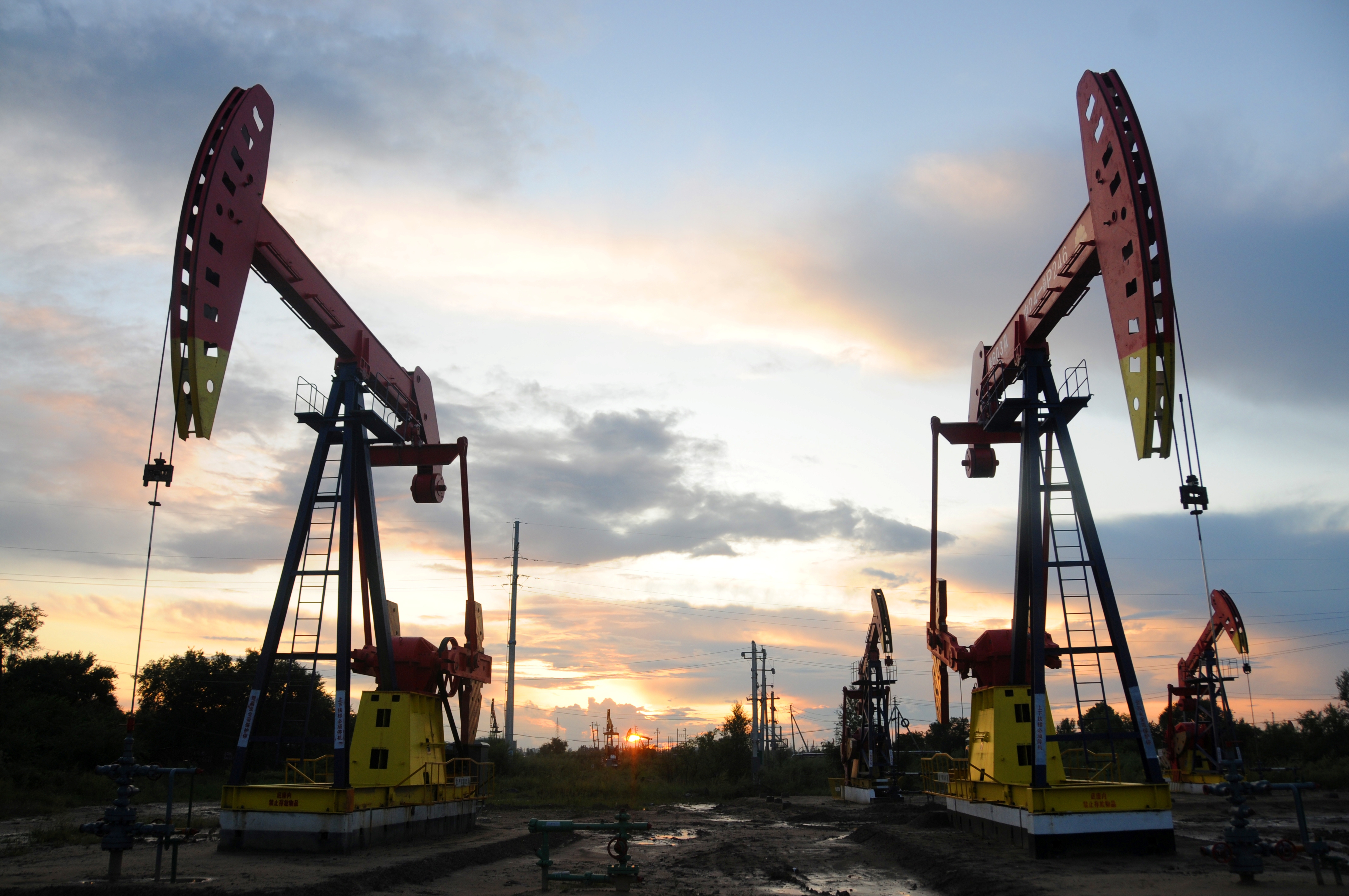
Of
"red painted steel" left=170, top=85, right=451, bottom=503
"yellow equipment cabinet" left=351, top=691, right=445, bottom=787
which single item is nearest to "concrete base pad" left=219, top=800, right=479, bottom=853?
"yellow equipment cabinet" left=351, top=691, right=445, bottom=787

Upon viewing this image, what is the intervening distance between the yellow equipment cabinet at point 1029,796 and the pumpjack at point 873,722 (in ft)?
32.9

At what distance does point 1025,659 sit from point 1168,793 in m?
2.97

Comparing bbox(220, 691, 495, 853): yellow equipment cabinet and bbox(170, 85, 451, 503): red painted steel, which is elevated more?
bbox(170, 85, 451, 503): red painted steel

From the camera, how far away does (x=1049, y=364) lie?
14.8 metres

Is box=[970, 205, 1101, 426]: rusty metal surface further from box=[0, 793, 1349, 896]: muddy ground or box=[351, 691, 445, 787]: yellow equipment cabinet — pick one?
box=[351, 691, 445, 787]: yellow equipment cabinet

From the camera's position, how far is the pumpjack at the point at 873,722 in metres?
27.2

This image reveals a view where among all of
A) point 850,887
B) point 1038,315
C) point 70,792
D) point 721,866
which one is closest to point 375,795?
point 721,866

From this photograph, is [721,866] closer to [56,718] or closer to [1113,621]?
[1113,621]

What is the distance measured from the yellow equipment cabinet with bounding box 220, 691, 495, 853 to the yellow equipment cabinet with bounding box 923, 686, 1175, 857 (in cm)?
940

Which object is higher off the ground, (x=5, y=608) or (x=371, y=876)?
(x=5, y=608)

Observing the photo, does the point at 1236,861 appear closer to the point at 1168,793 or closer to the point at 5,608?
the point at 1168,793

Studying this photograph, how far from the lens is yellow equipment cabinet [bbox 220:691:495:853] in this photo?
40.1 ft

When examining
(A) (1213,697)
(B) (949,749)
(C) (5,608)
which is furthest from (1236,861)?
(C) (5,608)

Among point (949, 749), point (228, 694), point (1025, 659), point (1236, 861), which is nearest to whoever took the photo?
point (1236, 861)
